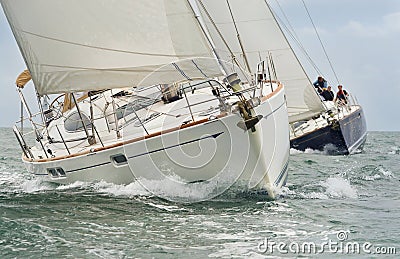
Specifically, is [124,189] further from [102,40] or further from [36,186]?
A: [36,186]

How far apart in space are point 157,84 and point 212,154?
1369 mm

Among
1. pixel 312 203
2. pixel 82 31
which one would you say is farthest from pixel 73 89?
pixel 312 203

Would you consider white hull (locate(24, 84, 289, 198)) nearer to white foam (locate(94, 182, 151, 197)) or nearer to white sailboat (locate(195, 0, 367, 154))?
white foam (locate(94, 182, 151, 197))

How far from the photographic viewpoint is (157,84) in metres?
8.29

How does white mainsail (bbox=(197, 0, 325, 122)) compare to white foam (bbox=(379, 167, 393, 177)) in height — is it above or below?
above

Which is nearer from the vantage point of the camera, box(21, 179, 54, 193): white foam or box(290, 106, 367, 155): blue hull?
box(21, 179, 54, 193): white foam

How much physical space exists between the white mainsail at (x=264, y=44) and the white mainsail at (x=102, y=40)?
5.94 meters

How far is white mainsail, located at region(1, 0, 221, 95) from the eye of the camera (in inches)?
317

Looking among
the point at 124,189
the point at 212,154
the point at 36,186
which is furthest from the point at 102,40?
the point at 36,186

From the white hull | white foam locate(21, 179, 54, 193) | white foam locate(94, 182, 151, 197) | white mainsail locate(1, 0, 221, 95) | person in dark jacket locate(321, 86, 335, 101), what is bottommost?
person in dark jacket locate(321, 86, 335, 101)

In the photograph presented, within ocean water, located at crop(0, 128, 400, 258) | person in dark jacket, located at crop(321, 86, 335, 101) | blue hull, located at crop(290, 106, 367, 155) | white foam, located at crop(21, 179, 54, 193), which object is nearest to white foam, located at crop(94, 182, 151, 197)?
ocean water, located at crop(0, 128, 400, 258)

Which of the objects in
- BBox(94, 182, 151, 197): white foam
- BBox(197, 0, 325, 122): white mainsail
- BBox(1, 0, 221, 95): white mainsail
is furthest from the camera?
BBox(197, 0, 325, 122): white mainsail

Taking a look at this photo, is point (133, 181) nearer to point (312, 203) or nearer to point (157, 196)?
point (157, 196)

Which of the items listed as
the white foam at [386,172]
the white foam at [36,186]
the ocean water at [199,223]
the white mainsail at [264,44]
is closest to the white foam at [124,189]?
the ocean water at [199,223]
